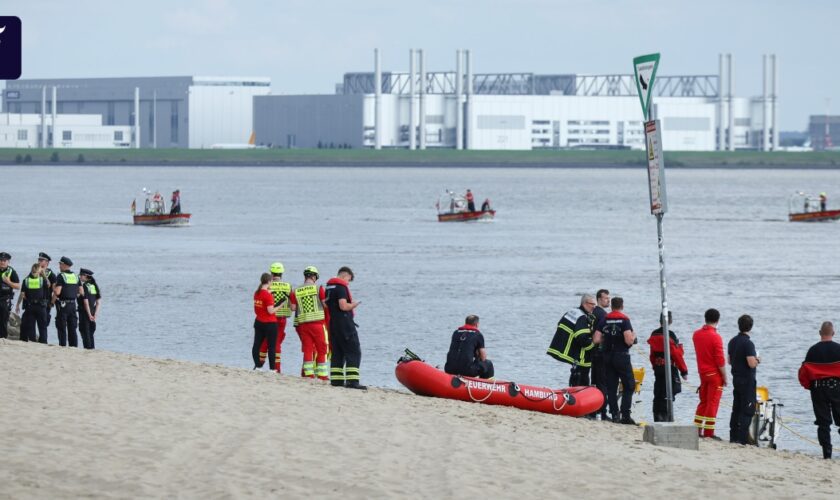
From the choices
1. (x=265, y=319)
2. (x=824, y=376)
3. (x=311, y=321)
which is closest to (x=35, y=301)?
(x=265, y=319)

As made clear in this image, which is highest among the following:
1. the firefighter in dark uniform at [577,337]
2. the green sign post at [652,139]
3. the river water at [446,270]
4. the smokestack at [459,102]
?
the smokestack at [459,102]

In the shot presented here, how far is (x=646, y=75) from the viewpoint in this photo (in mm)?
15828

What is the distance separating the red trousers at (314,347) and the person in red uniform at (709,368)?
516cm

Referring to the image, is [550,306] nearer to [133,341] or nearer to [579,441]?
[133,341]

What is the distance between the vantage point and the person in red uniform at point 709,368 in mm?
17781

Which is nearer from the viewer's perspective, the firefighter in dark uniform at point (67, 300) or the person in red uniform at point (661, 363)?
the person in red uniform at point (661, 363)

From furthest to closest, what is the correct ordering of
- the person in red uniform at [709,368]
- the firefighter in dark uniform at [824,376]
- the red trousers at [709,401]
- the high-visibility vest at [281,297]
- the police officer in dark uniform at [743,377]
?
the high-visibility vest at [281,297] < the red trousers at [709,401] < the person in red uniform at [709,368] < the police officer in dark uniform at [743,377] < the firefighter in dark uniform at [824,376]

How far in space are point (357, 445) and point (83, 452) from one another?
2.83 meters

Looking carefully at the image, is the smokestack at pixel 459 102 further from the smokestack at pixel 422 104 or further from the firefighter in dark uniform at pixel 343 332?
the firefighter in dark uniform at pixel 343 332

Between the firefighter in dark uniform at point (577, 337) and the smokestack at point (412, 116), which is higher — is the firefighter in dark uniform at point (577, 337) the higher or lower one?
the lower one

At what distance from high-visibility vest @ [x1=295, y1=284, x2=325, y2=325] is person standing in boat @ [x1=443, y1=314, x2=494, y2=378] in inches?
76.0

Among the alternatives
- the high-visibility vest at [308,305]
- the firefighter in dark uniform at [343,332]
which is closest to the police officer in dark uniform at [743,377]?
the firefighter in dark uniform at [343,332]

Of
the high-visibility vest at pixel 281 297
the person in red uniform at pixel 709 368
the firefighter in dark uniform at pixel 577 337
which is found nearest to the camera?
the person in red uniform at pixel 709 368

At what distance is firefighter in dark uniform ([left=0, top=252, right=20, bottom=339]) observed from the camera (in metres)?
23.3
